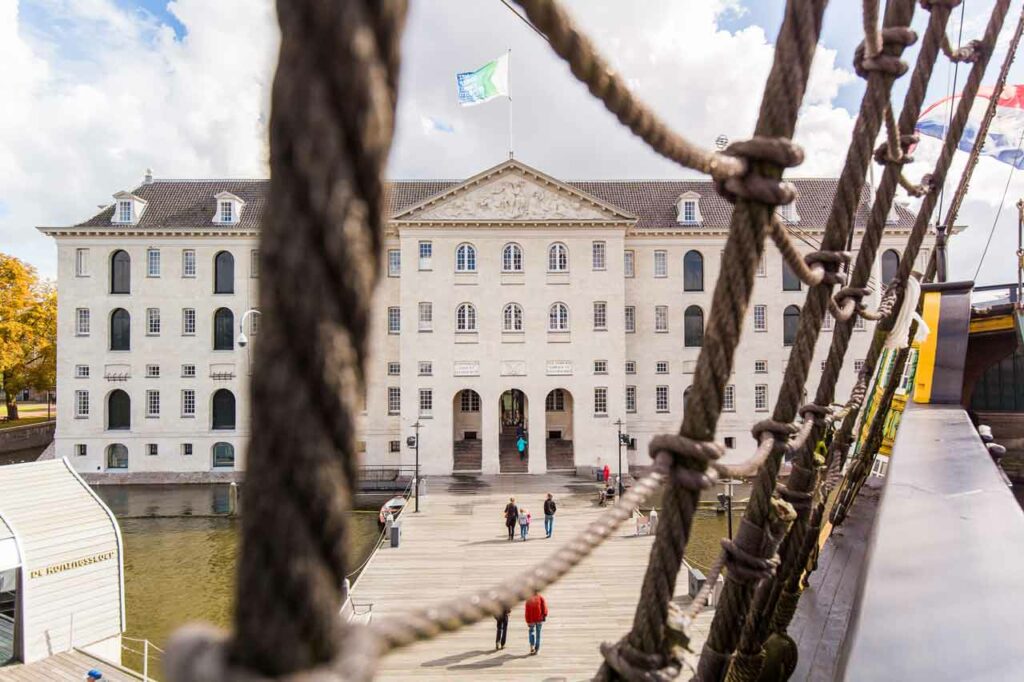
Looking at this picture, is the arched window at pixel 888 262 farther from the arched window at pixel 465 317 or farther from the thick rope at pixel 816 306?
the thick rope at pixel 816 306

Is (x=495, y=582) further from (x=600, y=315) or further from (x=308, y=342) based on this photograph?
(x=600, y=315)

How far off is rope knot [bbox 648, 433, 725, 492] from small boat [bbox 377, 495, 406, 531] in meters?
19.9

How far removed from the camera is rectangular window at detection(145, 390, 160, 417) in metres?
28.8

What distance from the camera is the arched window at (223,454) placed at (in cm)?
2909

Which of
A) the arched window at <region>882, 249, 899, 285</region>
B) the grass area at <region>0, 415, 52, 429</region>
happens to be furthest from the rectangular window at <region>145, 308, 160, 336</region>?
the arched window at <region>882, 249, 899, 285</region>

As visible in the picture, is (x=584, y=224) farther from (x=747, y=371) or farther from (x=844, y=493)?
(x=844, y=493)

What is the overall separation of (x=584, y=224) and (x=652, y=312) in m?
5.71

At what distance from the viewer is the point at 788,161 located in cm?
151

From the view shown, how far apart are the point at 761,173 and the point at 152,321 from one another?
108 feet

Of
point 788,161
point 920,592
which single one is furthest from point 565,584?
point 788,161

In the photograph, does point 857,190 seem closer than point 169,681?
No

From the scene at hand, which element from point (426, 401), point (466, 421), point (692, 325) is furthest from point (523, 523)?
point (692, 325)

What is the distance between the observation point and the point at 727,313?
4.83 feet

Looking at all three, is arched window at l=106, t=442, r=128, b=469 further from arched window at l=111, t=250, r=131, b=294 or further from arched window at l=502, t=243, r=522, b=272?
arched window at l=502, t=243, r=522, b=272
